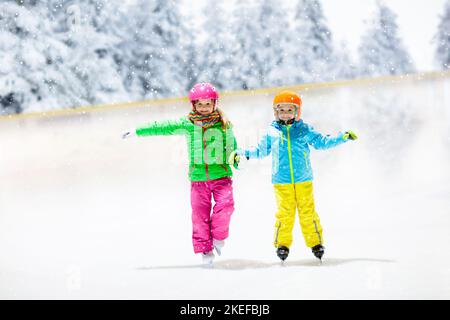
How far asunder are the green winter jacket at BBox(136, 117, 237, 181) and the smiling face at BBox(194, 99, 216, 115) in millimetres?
76

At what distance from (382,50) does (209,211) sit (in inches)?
1290

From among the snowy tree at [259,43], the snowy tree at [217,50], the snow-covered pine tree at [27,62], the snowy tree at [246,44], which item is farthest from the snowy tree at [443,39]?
the snow-covered pine tree at [27,62]

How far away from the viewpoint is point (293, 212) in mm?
3070

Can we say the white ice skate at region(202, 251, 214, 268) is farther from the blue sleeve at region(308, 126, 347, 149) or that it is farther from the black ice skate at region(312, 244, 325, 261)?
the blue sleeve at region(308, 126, 347, 149)

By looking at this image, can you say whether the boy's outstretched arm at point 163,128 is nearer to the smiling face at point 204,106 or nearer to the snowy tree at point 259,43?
the smiling face at point 204,106

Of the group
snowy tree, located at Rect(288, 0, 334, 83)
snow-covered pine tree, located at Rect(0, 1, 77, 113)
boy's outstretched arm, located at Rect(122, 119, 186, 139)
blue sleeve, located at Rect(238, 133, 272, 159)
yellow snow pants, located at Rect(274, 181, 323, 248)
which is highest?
snowy tree, located at Rect(288, 0, 334, 83)

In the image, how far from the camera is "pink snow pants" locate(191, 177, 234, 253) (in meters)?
3.20

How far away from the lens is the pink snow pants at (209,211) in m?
3.20

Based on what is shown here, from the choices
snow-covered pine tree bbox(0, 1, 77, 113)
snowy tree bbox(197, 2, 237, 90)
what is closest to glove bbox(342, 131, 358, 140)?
snow-covered pine tree bbox(0, 1, 77, 113)

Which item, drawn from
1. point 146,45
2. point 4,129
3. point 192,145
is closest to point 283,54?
point 146,45

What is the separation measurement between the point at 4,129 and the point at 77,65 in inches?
379

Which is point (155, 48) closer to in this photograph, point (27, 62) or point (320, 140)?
point (27, 62)

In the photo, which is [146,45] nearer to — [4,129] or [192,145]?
[4,129]

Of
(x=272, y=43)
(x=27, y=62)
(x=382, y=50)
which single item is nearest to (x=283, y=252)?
(x=27, y=62)
